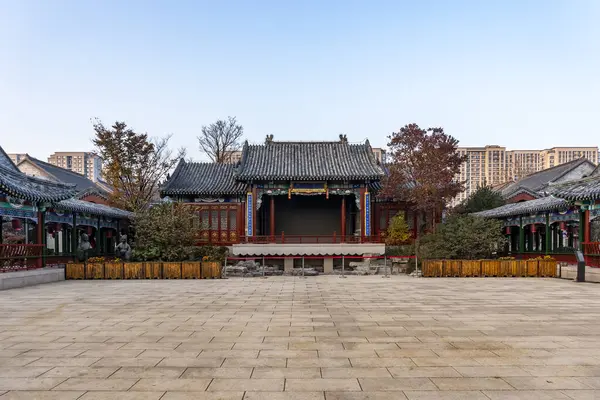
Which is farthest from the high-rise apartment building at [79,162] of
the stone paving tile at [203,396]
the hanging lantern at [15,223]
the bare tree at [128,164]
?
the stone paving tile at [203,396]

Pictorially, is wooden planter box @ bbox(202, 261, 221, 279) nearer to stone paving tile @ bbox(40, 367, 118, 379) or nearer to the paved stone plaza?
the paved stone plaza

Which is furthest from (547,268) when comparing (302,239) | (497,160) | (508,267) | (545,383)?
(497,160)

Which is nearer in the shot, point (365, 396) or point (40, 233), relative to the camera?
point (365, 396)

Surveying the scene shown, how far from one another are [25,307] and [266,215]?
18.8m

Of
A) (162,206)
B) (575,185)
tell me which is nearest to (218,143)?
(162,206)

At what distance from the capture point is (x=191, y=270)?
17.4 meters

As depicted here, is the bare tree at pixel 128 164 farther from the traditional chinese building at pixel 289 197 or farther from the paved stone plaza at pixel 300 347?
the paved stone plaza at pixel 300 347

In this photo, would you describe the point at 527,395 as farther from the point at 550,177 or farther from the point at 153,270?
the point at 550,177

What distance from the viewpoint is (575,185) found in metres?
18.5

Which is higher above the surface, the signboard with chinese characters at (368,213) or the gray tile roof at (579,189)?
the gray tile roof at (579,189)

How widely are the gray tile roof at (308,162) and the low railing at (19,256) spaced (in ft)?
36.8

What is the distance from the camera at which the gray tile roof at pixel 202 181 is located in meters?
27.0

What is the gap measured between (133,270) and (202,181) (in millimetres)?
11737

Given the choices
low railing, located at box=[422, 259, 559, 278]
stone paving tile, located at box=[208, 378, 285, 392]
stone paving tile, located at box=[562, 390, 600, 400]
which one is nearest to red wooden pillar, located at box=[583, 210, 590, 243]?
low railing, located at box=[422, 259, 559, 278]
